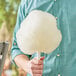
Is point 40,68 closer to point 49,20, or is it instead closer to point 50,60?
point 50,60

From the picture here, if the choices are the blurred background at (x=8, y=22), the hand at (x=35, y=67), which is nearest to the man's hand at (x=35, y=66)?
the hand at (x=35, y=67)

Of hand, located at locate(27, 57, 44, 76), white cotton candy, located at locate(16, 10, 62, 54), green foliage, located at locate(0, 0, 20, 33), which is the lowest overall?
hand, located at locate(27, 57, 44, 76)

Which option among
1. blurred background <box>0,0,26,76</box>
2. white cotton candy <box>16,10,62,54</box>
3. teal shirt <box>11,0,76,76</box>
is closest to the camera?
white cotton candy <box>16,10,62,54</box>

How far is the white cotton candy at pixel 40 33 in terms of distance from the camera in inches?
41.6

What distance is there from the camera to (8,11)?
107 inches

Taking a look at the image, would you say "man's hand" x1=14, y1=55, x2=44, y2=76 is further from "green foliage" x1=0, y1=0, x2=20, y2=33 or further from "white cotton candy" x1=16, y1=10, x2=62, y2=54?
"green foliage" x1=0, y1=0, x2=20, y2=33

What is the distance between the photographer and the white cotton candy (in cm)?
106

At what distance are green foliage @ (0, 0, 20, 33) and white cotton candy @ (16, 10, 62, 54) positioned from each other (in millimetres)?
1660

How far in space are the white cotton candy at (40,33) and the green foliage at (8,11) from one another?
1660 millimetres

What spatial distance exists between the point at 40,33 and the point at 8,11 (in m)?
Result: 1.73

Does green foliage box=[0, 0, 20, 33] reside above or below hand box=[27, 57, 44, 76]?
above

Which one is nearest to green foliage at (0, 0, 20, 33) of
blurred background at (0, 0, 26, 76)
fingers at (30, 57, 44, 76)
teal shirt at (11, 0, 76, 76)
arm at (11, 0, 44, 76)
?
blurred background at (0, 0, 26, 76)

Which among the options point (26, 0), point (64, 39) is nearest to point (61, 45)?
point (64, 39)

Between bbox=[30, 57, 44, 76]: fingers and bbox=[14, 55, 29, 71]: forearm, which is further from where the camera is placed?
bbox=[14, 55, 29, 71]: forearm
